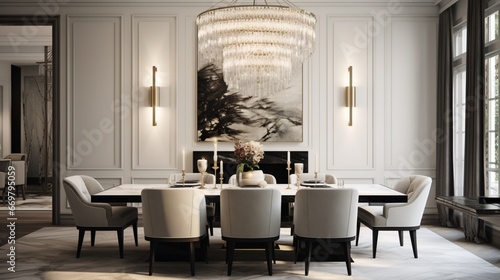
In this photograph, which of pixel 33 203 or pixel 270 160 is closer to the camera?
pixel 270 160

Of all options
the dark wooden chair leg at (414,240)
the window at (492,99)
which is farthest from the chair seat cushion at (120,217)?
the window at (492,99)

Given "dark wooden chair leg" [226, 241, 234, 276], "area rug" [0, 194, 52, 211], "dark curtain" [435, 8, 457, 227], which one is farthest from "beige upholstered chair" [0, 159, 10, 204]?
"dark curtain" [435, 8, 457, 227]

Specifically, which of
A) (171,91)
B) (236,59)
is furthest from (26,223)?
(236,59)

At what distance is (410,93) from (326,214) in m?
3.50

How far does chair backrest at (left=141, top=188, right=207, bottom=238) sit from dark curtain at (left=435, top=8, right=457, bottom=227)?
3.80 m

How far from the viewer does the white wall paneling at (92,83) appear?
23.6ft

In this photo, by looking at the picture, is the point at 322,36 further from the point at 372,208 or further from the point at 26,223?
the point at 26,223

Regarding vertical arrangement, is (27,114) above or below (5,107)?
below

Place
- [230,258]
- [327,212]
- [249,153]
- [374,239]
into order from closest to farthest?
1. [327,212]
2. [230,258]
3. [249,153]
4. [374,239]

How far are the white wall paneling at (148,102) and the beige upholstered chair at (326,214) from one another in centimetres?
322

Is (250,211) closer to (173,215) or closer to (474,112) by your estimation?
(173,215)

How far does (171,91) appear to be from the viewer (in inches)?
284

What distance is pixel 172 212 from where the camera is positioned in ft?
14.2

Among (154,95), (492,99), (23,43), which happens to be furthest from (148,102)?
(23,43)
